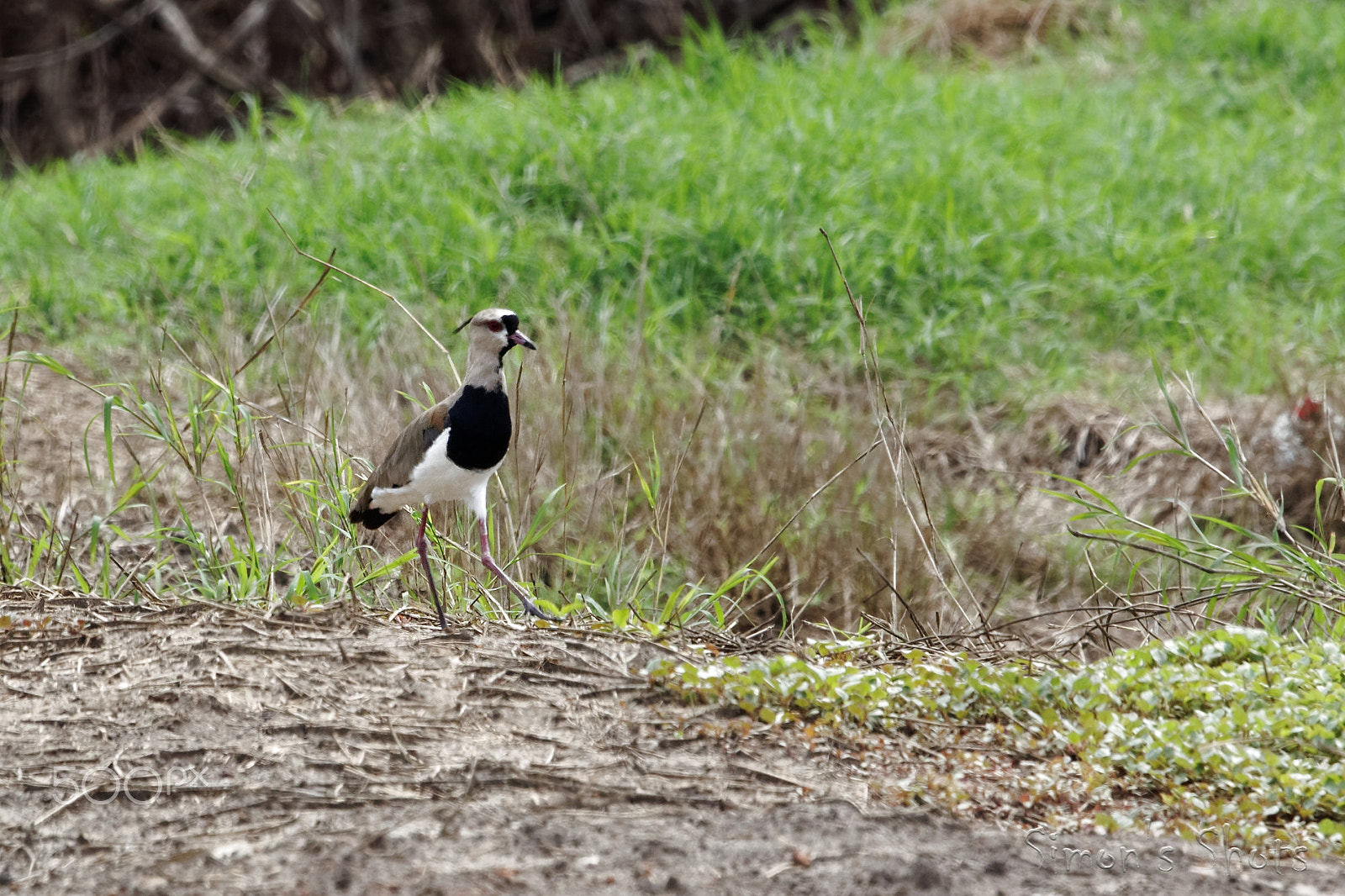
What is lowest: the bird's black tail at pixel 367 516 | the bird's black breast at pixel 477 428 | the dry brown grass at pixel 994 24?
the bird's black tail at pixel 367 516

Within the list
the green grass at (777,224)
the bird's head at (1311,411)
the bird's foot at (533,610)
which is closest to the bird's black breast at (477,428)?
the bird's foot at (533,610)

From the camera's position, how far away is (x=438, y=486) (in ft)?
10.6

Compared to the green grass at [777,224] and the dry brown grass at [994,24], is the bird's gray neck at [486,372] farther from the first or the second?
the dry brown grass at [994,24]

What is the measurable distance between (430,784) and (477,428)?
0.95 meters

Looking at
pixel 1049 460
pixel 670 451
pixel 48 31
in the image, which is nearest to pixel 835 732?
pixel 670 451

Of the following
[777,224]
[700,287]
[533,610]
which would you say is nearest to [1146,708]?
[533,610]

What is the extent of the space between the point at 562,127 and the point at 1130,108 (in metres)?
3.59

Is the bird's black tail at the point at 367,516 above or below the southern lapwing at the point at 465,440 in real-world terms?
below

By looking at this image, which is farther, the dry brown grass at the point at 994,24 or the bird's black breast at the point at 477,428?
the dry brown grass at the point at 994,24

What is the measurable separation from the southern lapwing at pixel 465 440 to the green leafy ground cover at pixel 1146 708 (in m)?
0.68

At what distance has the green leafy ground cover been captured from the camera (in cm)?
254

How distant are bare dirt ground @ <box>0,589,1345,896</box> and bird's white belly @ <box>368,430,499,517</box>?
1.12ft

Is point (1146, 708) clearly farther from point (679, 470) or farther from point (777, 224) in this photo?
point (777, 224)

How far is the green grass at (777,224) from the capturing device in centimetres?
604
